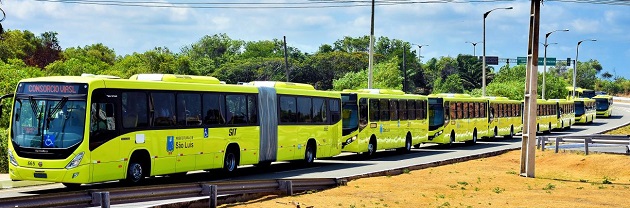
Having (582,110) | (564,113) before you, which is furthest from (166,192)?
(582,110)

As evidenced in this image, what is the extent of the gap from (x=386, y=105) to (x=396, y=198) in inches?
638

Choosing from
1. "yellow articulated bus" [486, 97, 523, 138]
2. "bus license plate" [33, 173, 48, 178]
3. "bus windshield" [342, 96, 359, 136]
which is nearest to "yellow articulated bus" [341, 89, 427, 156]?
"bus windshield" [342, 96, 359, 136]

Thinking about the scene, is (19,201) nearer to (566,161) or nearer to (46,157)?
(46,157)

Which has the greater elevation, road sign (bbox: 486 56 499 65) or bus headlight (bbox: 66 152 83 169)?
road sign (bbox: 486 56 499 65)

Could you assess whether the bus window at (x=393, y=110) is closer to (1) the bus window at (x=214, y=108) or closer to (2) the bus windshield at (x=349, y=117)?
(2) the bus windshield at (x=349, y=117)

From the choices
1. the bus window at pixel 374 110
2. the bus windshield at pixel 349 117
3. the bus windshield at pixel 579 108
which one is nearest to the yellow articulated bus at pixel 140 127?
the bus windshield at pixel 349 117

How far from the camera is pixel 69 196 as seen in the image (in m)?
15.2

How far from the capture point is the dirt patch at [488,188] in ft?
70.9

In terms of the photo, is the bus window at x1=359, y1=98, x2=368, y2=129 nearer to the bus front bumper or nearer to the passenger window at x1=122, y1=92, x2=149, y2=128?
the passenger window at x1=122, y1=92, x2=149, y2=128

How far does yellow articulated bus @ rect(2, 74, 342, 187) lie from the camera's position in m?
20.4

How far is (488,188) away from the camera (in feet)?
87.2

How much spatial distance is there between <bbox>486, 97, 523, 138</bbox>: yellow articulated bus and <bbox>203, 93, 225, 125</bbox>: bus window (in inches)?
1221

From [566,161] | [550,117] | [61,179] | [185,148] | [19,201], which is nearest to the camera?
[19,201]

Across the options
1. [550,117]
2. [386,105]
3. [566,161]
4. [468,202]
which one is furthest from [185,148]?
[550,117]
